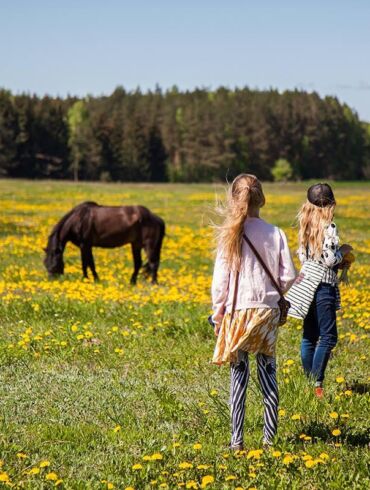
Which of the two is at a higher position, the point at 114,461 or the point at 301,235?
the point at 301,235

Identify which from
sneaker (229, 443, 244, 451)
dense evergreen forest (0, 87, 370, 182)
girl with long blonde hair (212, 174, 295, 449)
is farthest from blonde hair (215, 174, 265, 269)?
dense evergreen forest (0, 87, 370, 182)

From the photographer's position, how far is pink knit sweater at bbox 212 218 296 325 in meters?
5.81

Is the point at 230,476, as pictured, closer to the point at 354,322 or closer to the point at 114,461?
the point at 114,461

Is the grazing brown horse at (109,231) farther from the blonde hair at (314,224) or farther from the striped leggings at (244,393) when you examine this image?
the striped leggings at (244,393)

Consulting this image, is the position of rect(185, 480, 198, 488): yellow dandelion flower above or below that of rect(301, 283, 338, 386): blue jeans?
below

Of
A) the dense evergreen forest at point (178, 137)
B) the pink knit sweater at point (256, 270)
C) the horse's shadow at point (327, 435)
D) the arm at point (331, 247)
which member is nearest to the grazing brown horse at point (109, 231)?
the arm at point (331, 247)

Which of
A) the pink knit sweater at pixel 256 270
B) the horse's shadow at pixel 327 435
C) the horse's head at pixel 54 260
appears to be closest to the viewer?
the pink knit sweater at pixel 256 270

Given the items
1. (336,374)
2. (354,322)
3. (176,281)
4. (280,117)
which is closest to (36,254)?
(176,281)

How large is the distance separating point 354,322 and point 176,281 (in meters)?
5.65

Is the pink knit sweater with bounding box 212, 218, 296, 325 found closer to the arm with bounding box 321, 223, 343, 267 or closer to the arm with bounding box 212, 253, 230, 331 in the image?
the arm with bounding box 212, 253, 230, 331

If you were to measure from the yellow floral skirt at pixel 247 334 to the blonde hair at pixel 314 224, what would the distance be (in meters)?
1.86

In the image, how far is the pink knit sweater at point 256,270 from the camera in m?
5.81

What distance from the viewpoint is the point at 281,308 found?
5.95 metres

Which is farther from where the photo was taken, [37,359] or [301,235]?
[37,359]
